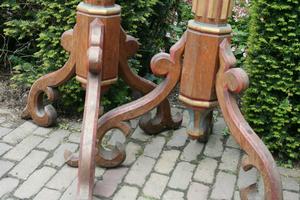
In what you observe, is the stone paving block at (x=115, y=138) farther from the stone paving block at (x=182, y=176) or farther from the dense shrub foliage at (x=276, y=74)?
the dense shrub foliage at (x=276, y=74)

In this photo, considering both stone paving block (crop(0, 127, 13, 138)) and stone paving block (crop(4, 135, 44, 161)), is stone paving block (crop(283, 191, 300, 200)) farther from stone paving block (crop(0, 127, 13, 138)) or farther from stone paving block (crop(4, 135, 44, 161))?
stone paving block (crop(0, 127, 13, 138))

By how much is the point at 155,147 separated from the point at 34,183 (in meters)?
0.85

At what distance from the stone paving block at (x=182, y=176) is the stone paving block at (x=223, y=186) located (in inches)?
6.3

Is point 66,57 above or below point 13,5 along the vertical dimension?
below

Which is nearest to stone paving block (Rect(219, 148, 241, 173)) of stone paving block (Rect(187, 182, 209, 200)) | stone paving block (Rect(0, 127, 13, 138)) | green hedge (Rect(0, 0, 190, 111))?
stone paving block (Rect(187, 182, 209, 200))

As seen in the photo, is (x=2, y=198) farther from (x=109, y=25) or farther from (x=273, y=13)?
(x=273, y=13)

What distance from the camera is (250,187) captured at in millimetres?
2516

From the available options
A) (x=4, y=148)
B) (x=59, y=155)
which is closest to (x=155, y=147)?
(x=59, y=155)

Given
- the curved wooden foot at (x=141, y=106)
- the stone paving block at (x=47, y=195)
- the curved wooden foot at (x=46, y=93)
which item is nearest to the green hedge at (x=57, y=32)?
the curved wooden foot at (x=46, y=93)

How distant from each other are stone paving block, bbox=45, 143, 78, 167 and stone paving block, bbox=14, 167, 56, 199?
0.07 metres

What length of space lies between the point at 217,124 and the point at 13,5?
1.74 meters

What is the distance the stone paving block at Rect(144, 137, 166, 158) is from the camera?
305 cm

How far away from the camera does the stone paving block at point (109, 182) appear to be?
261cm

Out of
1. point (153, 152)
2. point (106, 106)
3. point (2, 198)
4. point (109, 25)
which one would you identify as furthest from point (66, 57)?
point (2, 198)
